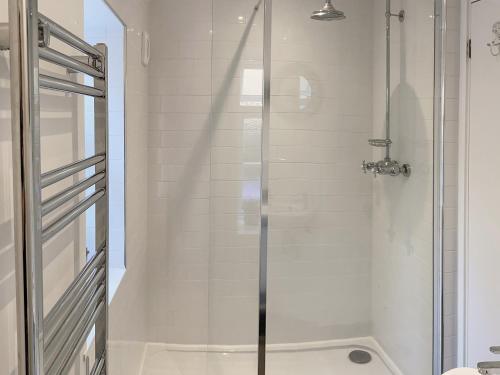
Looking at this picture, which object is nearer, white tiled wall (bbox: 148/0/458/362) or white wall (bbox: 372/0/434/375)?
white wall (bbox: 372/0/434/375)

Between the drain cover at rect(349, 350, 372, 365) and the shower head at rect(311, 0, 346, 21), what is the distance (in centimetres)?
175

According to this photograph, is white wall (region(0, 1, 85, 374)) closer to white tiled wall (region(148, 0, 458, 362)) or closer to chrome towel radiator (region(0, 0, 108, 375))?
chrome towel radiator (region(0, 0, 108, 375))

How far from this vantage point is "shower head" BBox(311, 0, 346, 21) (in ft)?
8.46

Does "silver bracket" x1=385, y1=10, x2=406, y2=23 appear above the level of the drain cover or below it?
above

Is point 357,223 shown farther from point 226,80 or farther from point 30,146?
point 30,146

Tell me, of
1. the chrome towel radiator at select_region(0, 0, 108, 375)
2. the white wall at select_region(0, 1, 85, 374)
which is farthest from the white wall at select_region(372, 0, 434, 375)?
the chrome towel radiator at select_region(0, 0, 108, 375)

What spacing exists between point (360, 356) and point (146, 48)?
201cm

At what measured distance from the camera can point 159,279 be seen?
2996 millimetres

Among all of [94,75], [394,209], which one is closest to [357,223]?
[394,209]

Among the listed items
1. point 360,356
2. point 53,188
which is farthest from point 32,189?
point 360,356

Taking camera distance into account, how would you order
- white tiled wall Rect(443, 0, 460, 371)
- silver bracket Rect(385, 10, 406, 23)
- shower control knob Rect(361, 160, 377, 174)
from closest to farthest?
1. white tiled wall Rect(443, 0, 460, 371)
2. silver bracket Rect(385, 10, 406, 23)
3. shower control knob Rect(361, 160, 377, 174)

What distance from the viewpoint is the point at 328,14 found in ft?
8.49

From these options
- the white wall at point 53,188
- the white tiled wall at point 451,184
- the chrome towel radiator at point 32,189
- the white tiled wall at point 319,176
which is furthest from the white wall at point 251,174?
the chrome towel radiator at point 32,189

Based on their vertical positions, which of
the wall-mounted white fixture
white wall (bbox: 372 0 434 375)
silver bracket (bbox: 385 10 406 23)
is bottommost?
white wall (bbox: 372 0 434 375)
